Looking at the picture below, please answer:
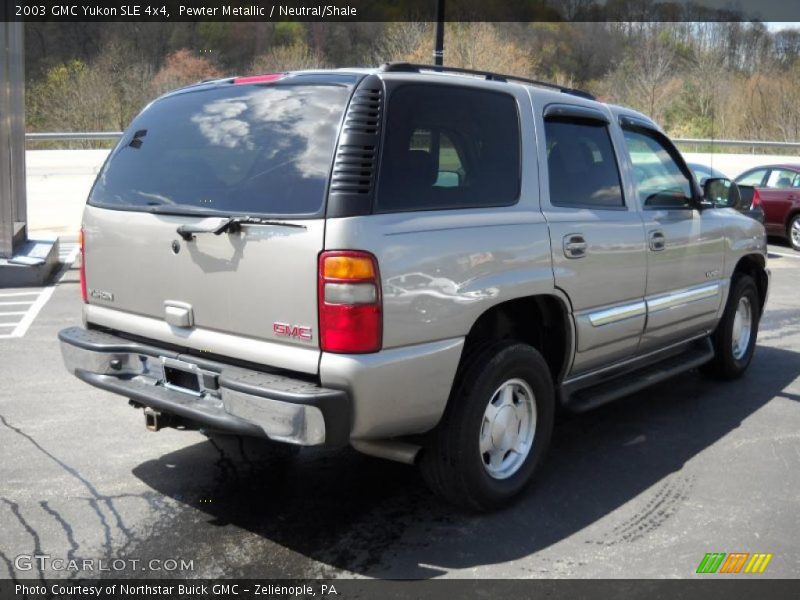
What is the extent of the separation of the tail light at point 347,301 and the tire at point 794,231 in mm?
13342

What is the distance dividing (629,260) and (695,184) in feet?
4.20

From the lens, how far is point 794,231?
14.8 metres

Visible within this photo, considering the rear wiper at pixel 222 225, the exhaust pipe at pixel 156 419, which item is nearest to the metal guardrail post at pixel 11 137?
the exhaust pipe at pixel 156 419

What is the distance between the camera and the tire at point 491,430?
3820 mm

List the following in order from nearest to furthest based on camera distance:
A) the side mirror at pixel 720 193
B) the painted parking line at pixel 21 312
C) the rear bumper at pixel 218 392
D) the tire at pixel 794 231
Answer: the rear bumper at pixel 218 392, the side mirror at pixel 720 193, the painted parking line at pixel 21 312, the tire at pixel 794 231

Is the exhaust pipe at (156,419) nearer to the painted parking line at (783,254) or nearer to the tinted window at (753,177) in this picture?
the painted parking line at (783,254)

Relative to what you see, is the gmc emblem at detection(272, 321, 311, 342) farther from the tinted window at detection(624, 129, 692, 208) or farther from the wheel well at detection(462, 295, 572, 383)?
the tinted window at detection(624, 129, 692, 208)

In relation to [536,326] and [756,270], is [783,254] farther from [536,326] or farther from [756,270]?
[536,326]

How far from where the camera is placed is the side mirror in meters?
5.81

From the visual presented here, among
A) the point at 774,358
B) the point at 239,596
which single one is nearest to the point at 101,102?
the point at 774,358

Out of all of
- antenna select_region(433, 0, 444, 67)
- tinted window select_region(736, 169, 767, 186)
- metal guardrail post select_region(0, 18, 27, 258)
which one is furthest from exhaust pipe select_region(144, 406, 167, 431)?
tinted window select_region(736, 169, 767, 186)

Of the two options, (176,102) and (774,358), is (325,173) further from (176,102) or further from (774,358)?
(774,358)

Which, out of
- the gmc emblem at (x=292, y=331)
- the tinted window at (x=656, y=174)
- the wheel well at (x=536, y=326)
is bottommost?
the wheel well at (x=536, y=326)

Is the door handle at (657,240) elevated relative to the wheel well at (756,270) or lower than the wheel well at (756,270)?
elevated
